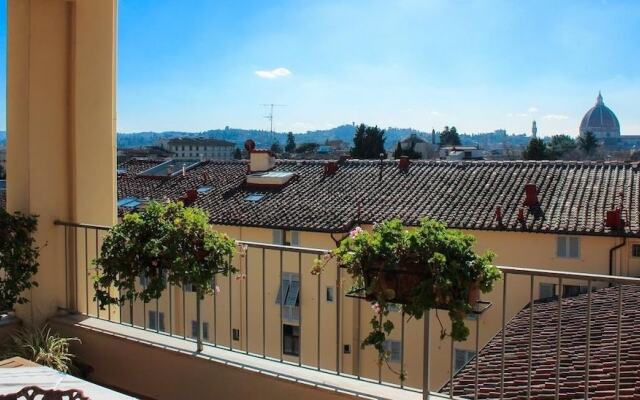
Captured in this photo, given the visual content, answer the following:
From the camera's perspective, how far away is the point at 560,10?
15.9 metres

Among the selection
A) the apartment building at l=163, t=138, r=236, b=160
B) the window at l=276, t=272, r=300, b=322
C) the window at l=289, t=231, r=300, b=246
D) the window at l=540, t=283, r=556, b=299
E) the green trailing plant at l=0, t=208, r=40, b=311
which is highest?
the apartment building at l=163, t=138, r=236, b=160

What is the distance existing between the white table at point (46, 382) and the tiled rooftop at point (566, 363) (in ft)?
6.64

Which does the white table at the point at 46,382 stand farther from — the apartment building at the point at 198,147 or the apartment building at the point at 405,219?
the apartment building at the point at 198,147

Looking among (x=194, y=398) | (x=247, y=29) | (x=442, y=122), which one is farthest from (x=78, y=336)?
(x=442, y=122)

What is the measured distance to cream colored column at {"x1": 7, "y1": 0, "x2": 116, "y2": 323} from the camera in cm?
472

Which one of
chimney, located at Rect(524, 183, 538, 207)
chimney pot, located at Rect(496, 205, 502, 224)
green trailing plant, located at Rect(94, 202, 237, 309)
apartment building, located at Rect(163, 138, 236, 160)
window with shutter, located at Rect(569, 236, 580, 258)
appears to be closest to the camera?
green trailing plant, located at Rect(94, 202, 237, 309)

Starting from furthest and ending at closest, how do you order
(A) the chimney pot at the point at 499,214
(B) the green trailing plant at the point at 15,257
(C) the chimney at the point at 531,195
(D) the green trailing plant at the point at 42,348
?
1. (C) the chimney at the point at 531,195
2. (A) the chimney pot at the point at 499,214
3. (B) the green trailing plant at the point at 15,257
4. (D) the green trailing plant at the point at 42,348

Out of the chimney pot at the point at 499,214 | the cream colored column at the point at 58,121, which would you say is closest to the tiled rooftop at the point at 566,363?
the cream colored column at the point at 58,121

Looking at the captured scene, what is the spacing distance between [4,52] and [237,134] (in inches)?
4959

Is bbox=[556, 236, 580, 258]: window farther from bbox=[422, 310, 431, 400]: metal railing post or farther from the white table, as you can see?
Result: the white table

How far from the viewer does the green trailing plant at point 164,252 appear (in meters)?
3.71

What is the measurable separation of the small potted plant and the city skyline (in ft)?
6.09

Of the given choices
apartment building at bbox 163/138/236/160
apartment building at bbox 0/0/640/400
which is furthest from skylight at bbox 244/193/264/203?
apartment building at bbox 163/138/236/160

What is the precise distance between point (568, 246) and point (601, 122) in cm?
14804
